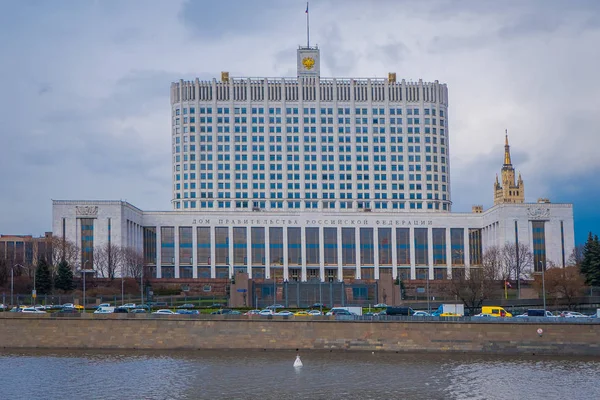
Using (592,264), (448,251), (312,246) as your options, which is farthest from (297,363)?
(448,251)

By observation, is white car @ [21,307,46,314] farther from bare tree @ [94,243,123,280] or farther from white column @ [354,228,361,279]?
white column @ [354,228,361,279]

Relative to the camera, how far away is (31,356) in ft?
292

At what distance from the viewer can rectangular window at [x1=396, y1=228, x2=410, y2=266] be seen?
17950 cm

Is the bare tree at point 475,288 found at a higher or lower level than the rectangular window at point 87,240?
lower

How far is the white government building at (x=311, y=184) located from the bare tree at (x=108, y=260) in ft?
54.5

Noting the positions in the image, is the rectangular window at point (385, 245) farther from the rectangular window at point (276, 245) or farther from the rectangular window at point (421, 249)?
the rectangular window at point (276, 245)

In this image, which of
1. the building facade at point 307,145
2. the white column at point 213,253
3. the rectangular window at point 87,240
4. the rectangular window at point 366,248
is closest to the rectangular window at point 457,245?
the building facade at point 307,145

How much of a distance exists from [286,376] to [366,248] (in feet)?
340

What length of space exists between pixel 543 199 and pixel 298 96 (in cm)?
5329

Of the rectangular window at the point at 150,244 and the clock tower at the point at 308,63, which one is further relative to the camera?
the clock tower at the point at 308,63

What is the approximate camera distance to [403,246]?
17962cm

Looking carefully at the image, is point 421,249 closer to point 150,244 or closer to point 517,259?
point 517,259

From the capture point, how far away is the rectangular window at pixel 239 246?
178m

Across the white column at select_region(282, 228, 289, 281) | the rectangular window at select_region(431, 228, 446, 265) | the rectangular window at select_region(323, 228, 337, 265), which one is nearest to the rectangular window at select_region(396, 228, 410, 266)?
the rectangular window at select_region(431, 228, 446, 265)
